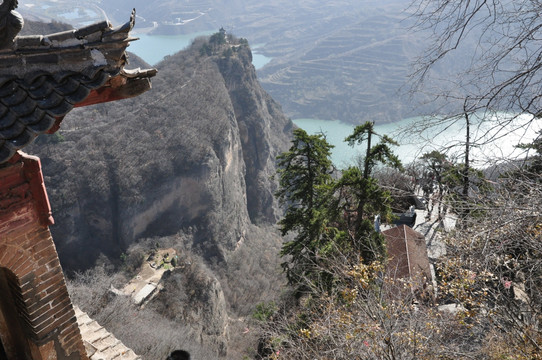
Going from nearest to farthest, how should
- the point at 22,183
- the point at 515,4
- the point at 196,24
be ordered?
the point at 22,183 → the point at 515,4 → the point at 196,24

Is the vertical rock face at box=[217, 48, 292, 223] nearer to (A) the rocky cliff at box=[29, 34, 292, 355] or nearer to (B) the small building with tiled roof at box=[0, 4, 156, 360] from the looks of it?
(A) the rocky cliff at box=[29, 34, 292, 355]

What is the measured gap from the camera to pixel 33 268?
404cm

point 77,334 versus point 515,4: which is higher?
point 515,4

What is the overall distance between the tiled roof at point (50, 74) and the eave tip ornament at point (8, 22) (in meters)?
0.10

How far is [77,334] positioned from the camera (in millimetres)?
4766

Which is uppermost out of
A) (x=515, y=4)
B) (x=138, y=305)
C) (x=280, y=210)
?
(x=515, y=4)

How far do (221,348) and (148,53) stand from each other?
309ft

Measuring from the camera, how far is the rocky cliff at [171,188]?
37.5 meters

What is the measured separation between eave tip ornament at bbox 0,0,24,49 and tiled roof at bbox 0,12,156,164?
0.10m

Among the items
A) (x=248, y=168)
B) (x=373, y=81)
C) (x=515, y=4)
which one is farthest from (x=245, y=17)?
(x=515, y=4)

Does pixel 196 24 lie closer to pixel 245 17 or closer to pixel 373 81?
pixel 245 17

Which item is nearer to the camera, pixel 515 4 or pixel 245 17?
pixel 515 4

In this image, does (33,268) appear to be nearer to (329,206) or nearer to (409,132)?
(409,132)

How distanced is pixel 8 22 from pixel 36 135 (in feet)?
3.08
